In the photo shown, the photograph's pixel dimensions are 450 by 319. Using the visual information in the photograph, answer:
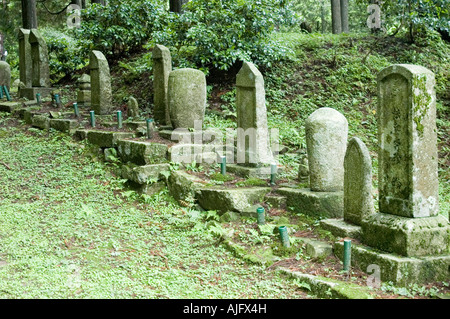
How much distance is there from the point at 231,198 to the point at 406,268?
274 centimetres

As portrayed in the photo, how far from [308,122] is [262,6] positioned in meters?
5.83

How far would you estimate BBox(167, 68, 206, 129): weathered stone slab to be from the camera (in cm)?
891

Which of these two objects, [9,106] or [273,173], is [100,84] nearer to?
[9,106]

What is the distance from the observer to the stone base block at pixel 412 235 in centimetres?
485

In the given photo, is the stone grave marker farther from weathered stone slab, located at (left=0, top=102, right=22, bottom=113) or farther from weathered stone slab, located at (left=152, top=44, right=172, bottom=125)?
weathered stone slab, located at (left=0, top=102, right=22, bottom=113)

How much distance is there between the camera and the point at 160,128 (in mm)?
9492

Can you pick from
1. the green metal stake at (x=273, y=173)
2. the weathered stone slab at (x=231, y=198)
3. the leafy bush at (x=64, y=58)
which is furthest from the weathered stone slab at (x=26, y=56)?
the green metal stake at (x=273, y=173)

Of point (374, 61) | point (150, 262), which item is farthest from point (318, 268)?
point (374, 61)

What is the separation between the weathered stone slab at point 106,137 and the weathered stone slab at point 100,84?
1.43 metres

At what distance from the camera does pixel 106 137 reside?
9438mm

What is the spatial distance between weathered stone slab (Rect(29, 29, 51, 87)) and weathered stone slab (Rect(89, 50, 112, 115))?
3.18 metres

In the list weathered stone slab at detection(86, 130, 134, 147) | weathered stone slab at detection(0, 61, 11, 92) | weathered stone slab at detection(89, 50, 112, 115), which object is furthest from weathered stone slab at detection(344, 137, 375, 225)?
weathered stone slab at detection(0, 61, 11, 92)

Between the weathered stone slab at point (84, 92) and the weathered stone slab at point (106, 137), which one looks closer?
the weathered stone slab at point (106, 137)

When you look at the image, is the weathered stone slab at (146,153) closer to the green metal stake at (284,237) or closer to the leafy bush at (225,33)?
the green metal stake at (284,237)
